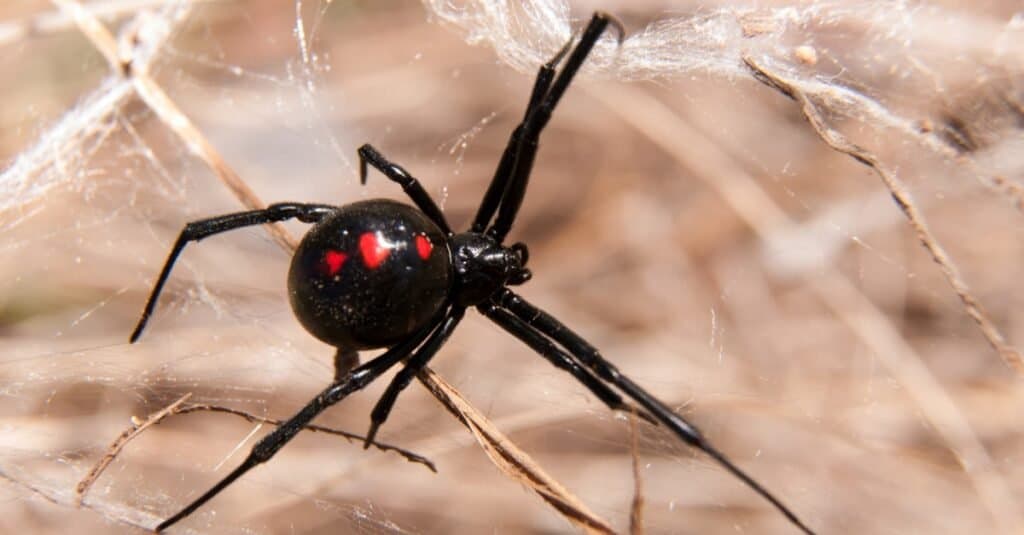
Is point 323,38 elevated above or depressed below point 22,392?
above

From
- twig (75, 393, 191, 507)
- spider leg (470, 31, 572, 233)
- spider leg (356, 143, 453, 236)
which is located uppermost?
spider leg (470, 31, 572, 233)

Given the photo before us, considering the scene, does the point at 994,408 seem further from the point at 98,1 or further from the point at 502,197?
the point at 98,1

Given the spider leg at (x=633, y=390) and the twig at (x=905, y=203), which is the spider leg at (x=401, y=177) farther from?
the twig at (x=905, y=203)

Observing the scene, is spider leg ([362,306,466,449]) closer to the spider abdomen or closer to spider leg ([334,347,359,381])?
the spider abdomen

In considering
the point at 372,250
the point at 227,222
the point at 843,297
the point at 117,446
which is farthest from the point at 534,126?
the point at 843,297

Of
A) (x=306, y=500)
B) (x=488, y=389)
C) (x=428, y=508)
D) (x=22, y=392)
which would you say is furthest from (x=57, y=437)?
(x=488, y=389)

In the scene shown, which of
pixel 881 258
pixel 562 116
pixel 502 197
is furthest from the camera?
pixel 562 116

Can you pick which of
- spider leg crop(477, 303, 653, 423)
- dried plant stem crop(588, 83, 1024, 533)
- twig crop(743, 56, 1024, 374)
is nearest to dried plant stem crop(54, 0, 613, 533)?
spider leg crop(477, 303, 653, 423)
